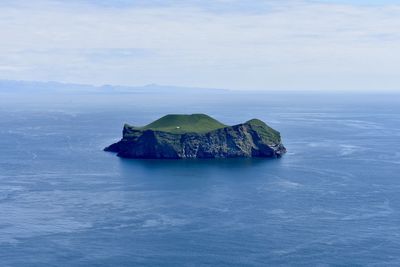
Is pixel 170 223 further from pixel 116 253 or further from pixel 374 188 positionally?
pixel 374 188

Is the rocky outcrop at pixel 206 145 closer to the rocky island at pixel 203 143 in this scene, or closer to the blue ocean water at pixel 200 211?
the rocky island at pixel 203 143

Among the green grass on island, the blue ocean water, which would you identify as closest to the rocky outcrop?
the green grass on island

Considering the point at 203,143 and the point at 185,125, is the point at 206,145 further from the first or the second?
the point at 185,125

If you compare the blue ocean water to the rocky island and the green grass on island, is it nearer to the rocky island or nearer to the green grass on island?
the rocky island

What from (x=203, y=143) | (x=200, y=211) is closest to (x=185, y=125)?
(x=203, y=143)

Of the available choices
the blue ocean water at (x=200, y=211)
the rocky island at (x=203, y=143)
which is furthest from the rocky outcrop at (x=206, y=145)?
the blue ocean water at (x=200, y=211)
